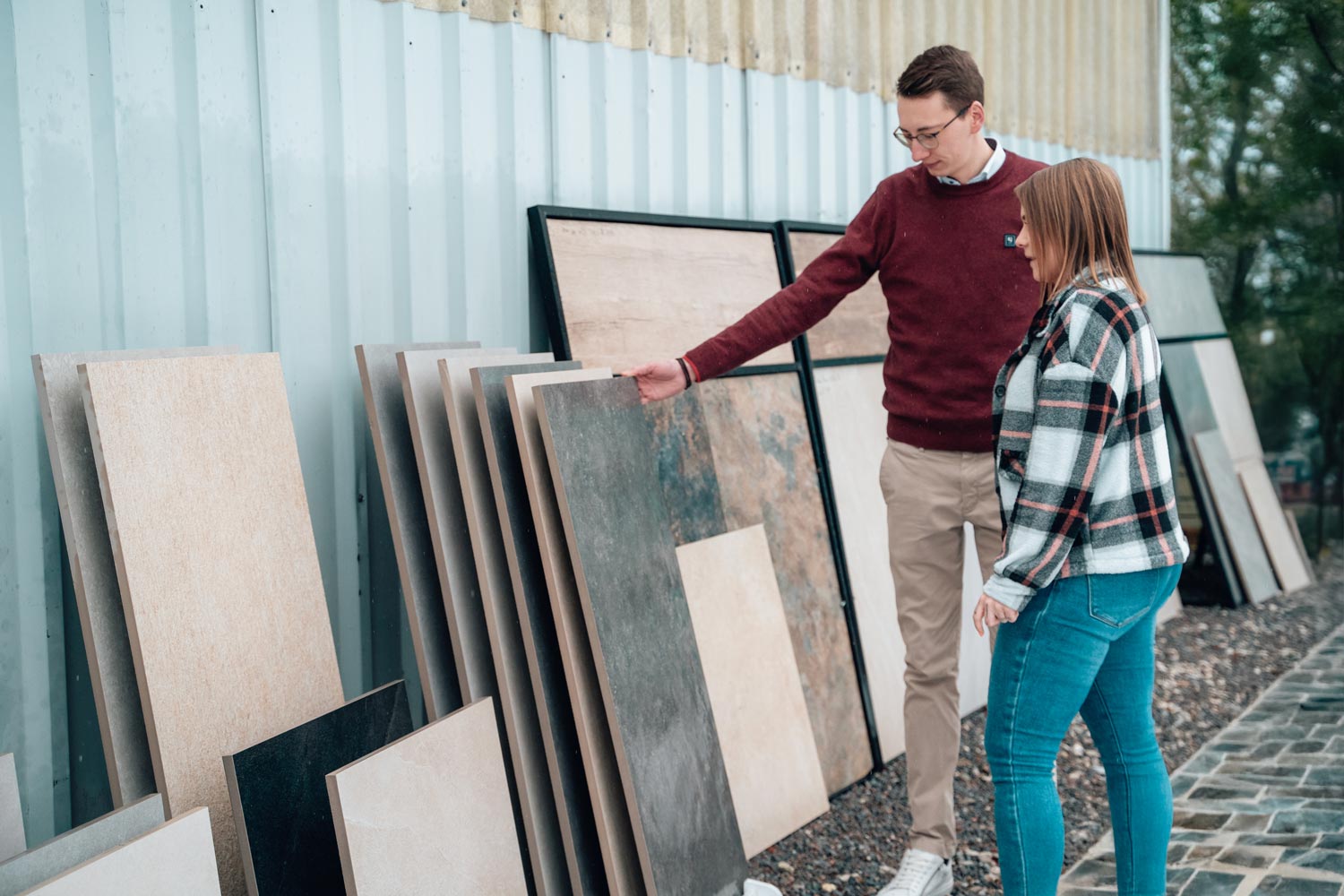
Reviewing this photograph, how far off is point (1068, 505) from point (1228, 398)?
5903mm

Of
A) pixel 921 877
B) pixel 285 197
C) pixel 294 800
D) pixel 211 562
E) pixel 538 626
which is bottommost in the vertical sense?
pixel 921 877

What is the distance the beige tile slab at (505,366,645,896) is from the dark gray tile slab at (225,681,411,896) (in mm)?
478

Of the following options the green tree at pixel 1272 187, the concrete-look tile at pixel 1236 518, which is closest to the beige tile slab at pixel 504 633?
the concrete-look tile at pixel 1236 518

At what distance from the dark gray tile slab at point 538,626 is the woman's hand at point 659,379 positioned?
1.30ft

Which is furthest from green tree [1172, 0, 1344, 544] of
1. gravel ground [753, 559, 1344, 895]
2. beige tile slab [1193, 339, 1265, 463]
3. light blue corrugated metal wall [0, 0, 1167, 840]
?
light blue corrugated metal wall [0, 0, 1167, 840]

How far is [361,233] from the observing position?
10.0ft

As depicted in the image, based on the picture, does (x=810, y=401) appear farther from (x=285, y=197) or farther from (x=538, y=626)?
(x=285, y=197)

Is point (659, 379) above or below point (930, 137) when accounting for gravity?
below

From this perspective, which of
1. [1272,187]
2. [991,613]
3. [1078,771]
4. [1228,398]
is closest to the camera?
[991,613]

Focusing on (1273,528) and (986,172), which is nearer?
(986,172)

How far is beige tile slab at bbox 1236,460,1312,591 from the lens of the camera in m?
7.16

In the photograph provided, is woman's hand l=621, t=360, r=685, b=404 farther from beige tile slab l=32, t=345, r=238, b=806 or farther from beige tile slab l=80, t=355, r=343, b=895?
beige tile slab l=32, t=345, r=238, b=806

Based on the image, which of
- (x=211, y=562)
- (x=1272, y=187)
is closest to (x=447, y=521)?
(x=211, y=562)

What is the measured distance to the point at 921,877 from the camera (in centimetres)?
315
